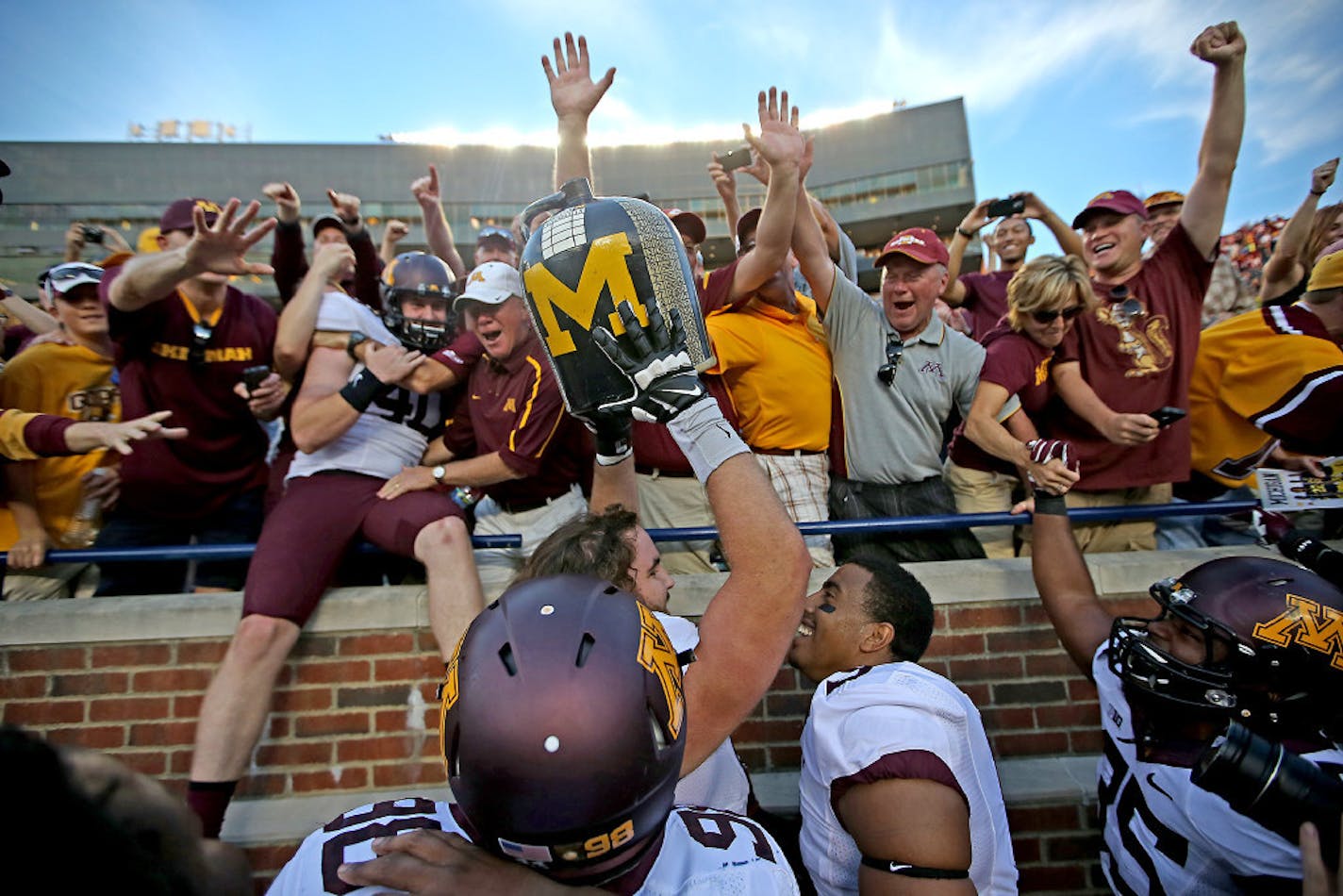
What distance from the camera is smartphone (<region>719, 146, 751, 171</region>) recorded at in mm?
3680

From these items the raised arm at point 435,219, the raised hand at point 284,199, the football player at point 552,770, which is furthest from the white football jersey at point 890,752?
the raised arm at point 435,219

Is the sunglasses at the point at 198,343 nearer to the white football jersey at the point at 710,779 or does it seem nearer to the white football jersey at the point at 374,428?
the white football jersey at the point at 374,428

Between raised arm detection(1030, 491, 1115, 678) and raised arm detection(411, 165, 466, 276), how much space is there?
3.86 meters

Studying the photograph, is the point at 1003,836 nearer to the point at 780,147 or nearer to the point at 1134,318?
the point at 780,147

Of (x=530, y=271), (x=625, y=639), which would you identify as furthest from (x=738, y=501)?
(x=530, y=271)

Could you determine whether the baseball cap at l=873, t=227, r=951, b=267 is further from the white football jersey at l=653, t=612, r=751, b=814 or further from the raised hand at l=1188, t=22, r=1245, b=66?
the white football jersey at l=653, t=612, r=751, b=814

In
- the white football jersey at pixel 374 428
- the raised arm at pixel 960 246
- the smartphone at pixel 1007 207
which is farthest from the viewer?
the raised arm at pixel 960 246

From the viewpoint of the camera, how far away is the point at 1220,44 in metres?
3.41

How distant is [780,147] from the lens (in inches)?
121

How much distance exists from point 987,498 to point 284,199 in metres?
4.31

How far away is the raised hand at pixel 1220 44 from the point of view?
338 cm

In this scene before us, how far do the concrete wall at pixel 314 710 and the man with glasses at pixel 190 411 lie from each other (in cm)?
46

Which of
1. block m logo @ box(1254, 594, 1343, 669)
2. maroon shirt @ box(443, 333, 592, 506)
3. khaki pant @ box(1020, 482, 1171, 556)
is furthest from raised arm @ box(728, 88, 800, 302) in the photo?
block m logo @ box(1254, 594, 1343, 669)

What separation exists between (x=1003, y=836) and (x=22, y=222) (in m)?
50.0
